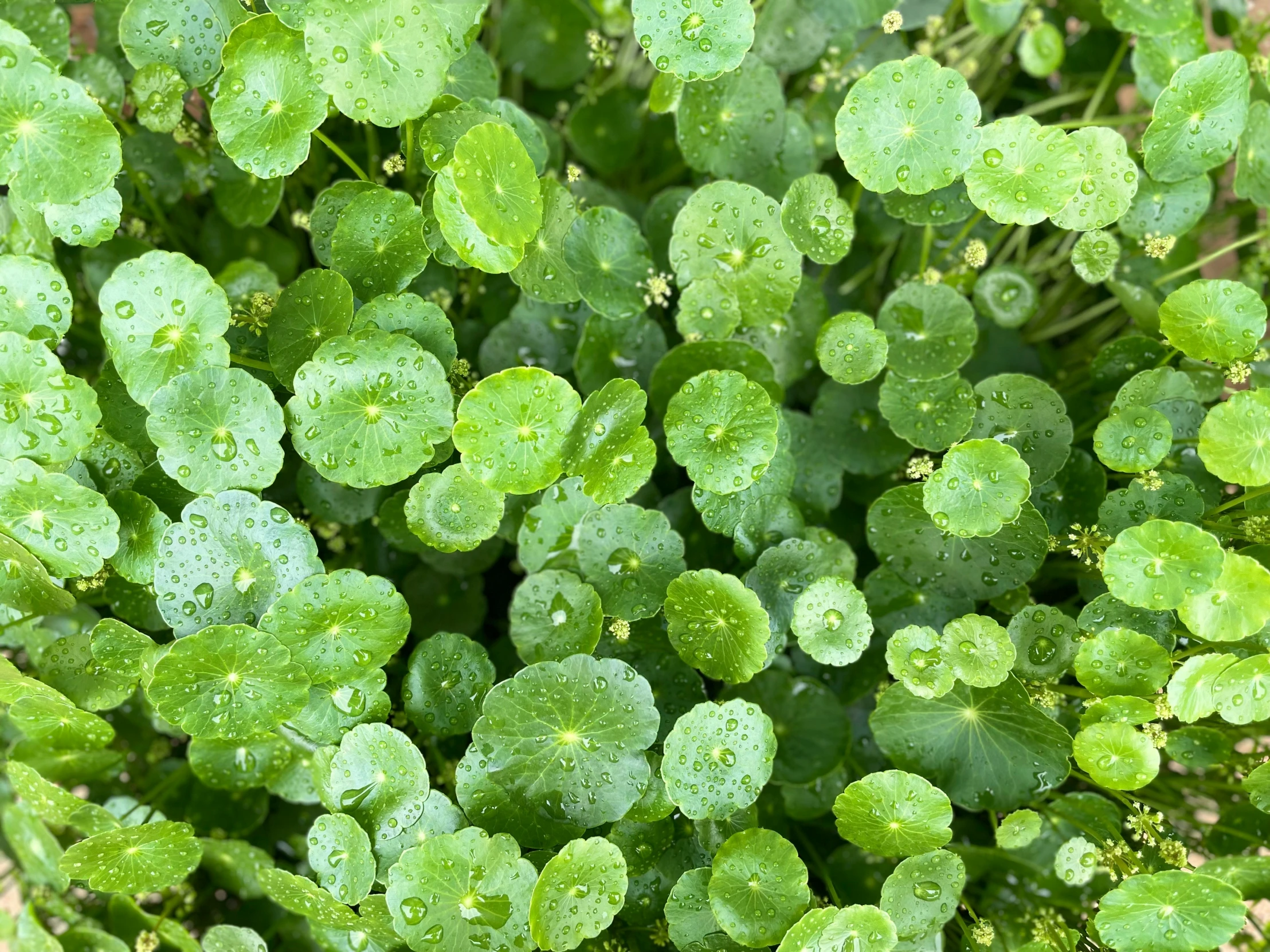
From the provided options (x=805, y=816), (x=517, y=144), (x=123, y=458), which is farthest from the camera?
(x=805, y=816)

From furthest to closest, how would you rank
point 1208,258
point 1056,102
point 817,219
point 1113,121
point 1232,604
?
point 1056,102
point 1113,121
point 1208,258
point 817,219
point 1232,604

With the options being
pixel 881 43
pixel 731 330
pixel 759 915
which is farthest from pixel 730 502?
pixel 881 43

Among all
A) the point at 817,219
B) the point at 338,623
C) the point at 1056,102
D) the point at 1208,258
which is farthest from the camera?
the point at 1056,102

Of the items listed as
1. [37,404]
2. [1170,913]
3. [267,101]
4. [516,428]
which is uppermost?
[267,101]

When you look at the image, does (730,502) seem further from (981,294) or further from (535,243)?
(981,294)

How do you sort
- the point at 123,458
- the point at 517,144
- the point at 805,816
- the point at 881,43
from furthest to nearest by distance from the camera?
the point at 881,43
the point at 805,816
the point at 123,458
the point at 517,144

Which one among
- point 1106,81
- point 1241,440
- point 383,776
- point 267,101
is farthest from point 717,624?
point 1106,81

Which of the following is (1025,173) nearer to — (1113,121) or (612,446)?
(1113,121)

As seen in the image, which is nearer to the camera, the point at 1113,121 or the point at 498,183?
the point at 498,183
